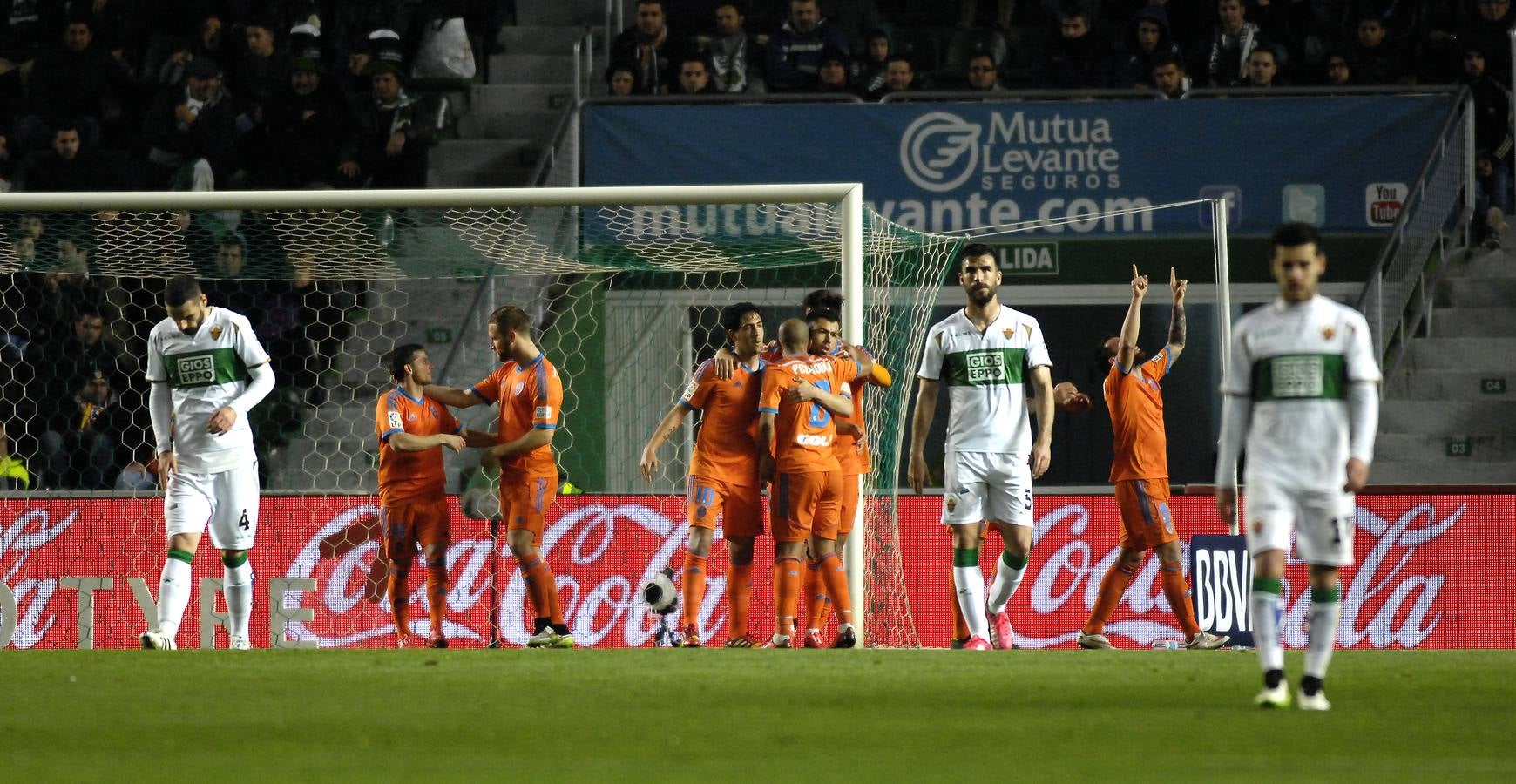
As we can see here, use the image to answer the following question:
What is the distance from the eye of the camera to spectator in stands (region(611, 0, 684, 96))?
15.8 meters

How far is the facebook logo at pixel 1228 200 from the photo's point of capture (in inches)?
590

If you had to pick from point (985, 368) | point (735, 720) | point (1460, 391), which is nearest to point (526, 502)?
point (985, 368)

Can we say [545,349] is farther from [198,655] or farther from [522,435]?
[198,655]

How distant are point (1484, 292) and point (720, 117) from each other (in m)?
6.48

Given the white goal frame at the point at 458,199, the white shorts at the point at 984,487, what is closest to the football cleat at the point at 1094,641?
the white shorts at the point at 984,487

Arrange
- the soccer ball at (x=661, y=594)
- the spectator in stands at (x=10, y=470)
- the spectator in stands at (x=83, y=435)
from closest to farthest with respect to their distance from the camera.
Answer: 1. the soccer ball at (x=661, y=594)
2. the spectator in stands at (x=10, y=470)
3. the spectator in stands at (x=83, y=435)

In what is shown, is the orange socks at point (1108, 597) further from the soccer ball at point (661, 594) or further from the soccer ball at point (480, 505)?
the soccer ball at point (480, 505)

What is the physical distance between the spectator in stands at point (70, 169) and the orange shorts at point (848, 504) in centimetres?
852

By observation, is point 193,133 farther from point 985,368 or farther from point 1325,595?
point 1325,595

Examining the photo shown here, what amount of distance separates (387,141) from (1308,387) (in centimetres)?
1124

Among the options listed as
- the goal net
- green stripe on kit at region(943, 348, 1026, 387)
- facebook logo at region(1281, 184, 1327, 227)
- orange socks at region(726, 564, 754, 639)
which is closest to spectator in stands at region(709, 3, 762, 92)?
the goal net

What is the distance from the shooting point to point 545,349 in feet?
46.4

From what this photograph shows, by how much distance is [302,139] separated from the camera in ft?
52.5

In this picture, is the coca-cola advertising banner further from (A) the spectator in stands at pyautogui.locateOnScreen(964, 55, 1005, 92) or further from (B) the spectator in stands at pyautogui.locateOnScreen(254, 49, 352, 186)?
(A) the spectator in stands at pyautogui.locateOnScreen(964, 55, 1005, 92)
